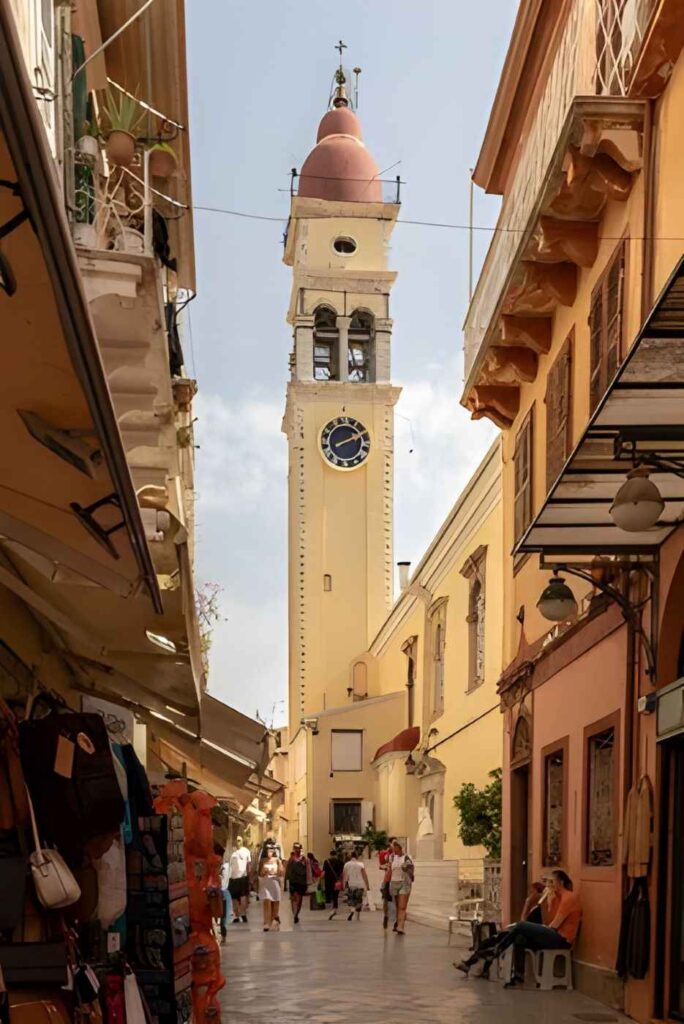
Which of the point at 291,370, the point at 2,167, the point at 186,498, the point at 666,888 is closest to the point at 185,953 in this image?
the point at 666,888

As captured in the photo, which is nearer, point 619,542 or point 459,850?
point 619,542

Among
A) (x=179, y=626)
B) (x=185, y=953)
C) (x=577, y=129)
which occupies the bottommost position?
(x=185, y=953)

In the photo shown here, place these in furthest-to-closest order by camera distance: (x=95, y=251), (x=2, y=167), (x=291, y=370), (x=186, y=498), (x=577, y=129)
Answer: (x=291, y=370) → (x=186, y=498) → (x=577, y=129) → (x=95, y=251) → (x=2, y=167)

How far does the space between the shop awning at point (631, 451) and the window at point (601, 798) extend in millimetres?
2167

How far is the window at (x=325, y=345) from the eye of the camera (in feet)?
193

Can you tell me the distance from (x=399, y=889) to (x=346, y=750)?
2709 centimetres

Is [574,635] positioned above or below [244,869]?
above

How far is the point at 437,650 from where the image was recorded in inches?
1506

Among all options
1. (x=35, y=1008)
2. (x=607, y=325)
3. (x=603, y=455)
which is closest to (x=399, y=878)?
(x=607, y=325)

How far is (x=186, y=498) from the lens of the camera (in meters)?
24.7

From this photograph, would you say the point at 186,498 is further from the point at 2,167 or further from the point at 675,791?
the point at 2,167

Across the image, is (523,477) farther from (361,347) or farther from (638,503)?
(361,347)

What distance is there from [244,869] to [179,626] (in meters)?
22.9

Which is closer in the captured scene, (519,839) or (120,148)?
(120,148)
